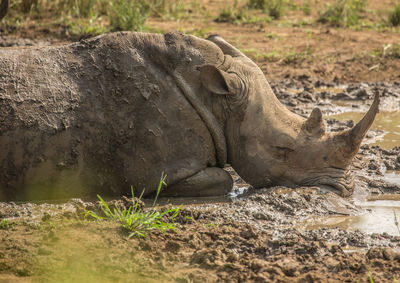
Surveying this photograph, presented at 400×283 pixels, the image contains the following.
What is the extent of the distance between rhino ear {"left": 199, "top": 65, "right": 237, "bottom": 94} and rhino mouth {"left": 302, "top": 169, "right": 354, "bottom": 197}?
1141 mm

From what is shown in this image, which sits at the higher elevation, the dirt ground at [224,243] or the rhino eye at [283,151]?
the rhino eye at [283,151]

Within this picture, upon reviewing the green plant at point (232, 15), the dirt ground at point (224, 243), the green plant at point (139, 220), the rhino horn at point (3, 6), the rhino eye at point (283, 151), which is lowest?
the dirt ground at point (224, 243)

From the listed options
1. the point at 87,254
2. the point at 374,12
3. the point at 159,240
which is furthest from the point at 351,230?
the point at 374,12

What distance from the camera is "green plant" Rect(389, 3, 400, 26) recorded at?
13914 mm

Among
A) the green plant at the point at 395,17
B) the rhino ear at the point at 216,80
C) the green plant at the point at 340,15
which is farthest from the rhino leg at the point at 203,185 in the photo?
the green plant at the point at 395,17

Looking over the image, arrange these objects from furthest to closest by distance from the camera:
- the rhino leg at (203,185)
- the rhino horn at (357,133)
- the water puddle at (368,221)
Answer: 1. the rhino leg at (203,185)
2. the rhino horn at (357,133)
3. the water puddle at (368,221)

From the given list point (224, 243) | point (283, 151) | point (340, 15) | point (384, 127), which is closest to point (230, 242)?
point (224, 243)

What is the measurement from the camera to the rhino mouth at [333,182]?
21.0ft

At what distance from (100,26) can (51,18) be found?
135 cm

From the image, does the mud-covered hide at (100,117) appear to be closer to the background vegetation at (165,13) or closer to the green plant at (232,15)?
the background vegetation at (165,13)

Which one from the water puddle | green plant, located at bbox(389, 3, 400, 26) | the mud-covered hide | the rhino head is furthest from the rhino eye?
green plant, located at bbox(389, 3, 400, 26)

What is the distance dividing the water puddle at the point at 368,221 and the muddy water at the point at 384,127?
205cm

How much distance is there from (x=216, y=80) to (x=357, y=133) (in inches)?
54.5

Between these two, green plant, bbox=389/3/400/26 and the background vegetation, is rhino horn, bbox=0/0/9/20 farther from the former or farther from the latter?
green plant, bbox=389/3/400/26
